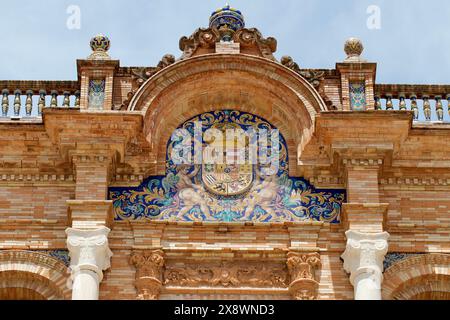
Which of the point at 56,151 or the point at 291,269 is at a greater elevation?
the point at 56,151

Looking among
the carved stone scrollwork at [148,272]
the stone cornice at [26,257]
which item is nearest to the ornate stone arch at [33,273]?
the stone cornice at [26,257]

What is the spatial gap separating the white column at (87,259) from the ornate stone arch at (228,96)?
202 cm

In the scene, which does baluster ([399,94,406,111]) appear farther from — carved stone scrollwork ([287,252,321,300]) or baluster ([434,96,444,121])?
carved stone scrollwork ([287,252,321,300])

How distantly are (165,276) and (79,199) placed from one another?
1680 mm

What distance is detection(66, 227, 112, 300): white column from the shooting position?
72.4 ft

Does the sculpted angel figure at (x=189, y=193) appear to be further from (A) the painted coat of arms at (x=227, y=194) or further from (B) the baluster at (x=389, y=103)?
(B) the baluster at (x=389, y=103)

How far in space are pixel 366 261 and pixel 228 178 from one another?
284 centimetres

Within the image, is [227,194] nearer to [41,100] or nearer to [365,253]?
[365,253]

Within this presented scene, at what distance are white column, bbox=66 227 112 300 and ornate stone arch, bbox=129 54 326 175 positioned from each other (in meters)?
2.02

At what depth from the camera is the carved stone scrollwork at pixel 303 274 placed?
893 inches

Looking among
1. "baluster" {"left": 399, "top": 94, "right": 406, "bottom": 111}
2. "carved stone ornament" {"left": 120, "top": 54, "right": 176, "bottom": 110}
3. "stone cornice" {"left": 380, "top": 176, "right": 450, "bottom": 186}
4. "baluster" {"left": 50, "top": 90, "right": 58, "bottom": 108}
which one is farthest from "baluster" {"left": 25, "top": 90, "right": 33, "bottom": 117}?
"baluster" {"left": 399, "top": 94, "right": 406, "bottom": 111}

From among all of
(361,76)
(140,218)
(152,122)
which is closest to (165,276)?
(140,218)

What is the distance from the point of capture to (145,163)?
23.9 metres
